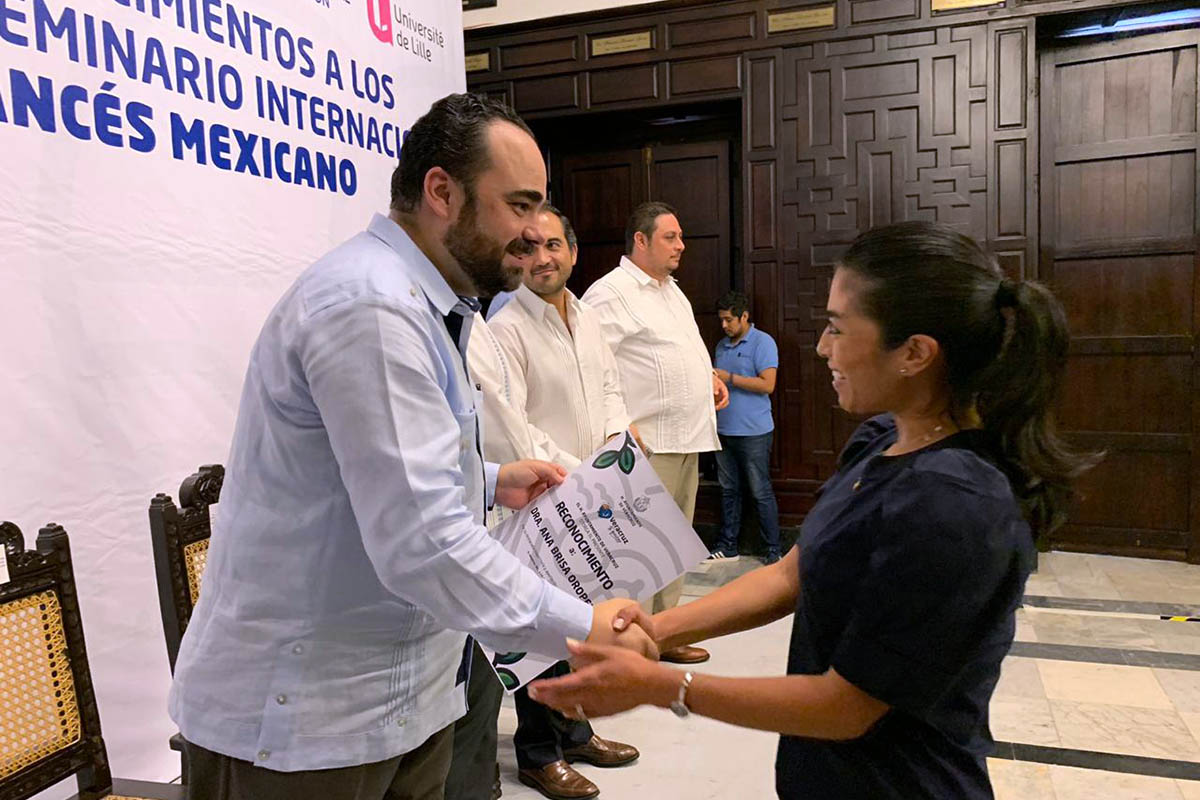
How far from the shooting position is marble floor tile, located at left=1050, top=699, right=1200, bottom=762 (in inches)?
99.7

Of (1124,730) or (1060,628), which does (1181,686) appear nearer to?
(1124,730)

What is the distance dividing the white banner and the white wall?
8.65 ft

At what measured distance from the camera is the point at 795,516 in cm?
473

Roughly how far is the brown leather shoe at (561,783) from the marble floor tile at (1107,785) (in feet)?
4.03

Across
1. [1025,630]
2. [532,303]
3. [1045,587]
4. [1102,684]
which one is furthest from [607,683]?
[1045,587]

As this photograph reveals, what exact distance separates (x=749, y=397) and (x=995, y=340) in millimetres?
3573

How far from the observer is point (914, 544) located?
86cm

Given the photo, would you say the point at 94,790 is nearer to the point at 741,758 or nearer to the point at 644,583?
the point at 644,583

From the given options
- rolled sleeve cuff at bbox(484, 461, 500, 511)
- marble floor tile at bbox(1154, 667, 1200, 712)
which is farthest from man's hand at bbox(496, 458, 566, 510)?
marble floor tile at bbox(1154, 667, 1200, 712)

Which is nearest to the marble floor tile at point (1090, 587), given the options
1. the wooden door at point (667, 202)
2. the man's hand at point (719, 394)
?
the man's hand at point (719, 394)

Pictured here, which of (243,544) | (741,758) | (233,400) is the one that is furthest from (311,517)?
(741,758)

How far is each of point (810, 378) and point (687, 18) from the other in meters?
2.01

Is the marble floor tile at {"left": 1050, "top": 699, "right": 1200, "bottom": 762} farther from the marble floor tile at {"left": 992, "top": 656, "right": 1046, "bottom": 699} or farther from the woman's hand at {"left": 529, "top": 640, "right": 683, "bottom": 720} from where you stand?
the woman's hand at {"left": 529, "top": 640, "right": 683, "bottom": 720}

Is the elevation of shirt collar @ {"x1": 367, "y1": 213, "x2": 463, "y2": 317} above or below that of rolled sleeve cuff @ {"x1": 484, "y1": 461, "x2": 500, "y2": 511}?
above
